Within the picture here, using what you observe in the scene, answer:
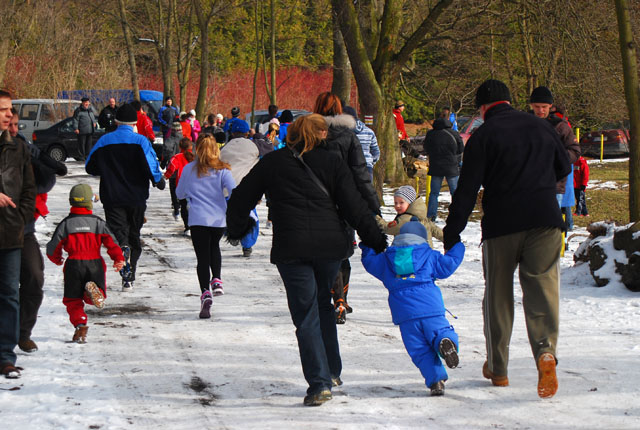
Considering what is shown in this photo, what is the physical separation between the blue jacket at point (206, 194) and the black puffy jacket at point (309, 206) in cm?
299

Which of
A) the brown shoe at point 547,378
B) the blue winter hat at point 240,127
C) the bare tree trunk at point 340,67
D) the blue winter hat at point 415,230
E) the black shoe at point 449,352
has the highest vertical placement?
the bare tree trunk at point 340,67

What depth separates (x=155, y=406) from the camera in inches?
222

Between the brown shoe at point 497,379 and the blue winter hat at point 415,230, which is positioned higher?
the blue winter hat at point 415,230

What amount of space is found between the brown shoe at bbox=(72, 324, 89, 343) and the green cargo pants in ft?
11.2

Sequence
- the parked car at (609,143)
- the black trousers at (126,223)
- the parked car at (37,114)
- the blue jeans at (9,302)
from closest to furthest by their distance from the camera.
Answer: the blue jeans at (9,302) < the black trousers at (126,223) < the parked car at (37,114) < the parked car at (609,143)

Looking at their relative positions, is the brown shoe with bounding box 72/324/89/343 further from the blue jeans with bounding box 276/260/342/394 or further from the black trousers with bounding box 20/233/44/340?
the blue jeans with bounding box 276/260/342/394

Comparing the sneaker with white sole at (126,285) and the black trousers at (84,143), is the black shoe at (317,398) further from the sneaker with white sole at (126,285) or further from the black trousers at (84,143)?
the black trousers at (84,143)

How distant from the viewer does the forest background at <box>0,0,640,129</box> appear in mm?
18641

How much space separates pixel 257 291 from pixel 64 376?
11.7ft

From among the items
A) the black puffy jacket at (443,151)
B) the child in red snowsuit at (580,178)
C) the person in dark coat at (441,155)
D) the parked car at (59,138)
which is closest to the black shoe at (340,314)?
the child in red snowsuit at (580,178)

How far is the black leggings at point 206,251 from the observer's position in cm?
852

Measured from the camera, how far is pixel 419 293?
19.0ft

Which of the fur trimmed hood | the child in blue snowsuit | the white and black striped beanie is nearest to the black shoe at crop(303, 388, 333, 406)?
the child in blue snowsuit

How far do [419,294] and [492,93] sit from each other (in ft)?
4.55
